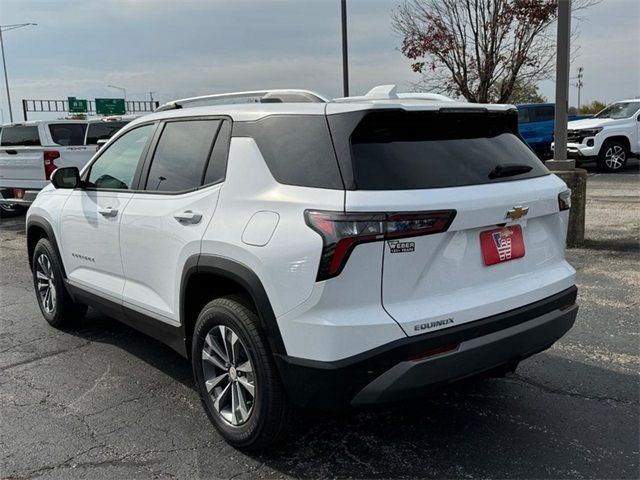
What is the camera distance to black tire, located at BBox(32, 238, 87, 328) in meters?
5.10

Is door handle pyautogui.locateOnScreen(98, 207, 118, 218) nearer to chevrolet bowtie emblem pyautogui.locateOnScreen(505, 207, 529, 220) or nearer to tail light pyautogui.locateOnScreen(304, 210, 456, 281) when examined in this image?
→ tail light pyautogui.locateOnScreen(304, 210, 456, 281)

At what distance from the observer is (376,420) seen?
3.54 meters

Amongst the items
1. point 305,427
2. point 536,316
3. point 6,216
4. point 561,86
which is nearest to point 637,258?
point 561,86

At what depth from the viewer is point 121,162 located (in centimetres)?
436

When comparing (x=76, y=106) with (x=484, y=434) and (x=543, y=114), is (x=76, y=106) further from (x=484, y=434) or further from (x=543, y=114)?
(x=484, y=434)

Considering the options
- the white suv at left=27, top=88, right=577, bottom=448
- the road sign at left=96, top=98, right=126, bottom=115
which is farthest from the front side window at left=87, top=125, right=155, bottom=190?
the road sign at left=96, top=98, right=126, bottom=115

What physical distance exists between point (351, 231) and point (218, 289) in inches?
42.0

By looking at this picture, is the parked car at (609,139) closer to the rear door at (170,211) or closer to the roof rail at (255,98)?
the roof rail at (255,98)

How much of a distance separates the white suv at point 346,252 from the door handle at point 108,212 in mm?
370

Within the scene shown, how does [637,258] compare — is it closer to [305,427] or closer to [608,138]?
[305,427]

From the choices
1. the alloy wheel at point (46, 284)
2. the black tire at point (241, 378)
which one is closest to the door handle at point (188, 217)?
the black tire at point (241, 378)

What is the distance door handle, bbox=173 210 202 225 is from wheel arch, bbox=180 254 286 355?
0.67ft

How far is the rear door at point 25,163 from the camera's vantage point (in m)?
10.9

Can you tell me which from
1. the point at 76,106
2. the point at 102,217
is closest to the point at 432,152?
the point at 102,217
